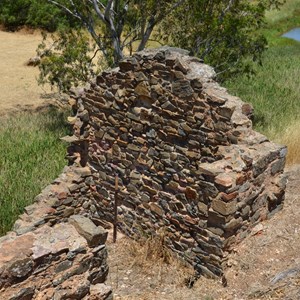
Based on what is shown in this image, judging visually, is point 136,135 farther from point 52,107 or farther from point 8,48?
point 8,48

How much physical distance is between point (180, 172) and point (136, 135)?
1.04m

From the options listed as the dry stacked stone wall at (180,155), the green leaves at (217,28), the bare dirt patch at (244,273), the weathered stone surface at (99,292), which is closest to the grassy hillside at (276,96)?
the green leaves at (217,28)

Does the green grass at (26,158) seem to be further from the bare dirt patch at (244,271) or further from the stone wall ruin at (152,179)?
the bare dirt patch at (244,271)

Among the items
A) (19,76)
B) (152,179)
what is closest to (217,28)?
(152,179)

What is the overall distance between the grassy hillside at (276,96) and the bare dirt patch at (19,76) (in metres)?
7.75

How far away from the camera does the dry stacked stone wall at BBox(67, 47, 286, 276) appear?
651 cm

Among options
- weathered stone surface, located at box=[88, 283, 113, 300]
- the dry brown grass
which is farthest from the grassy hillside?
weathered stone surface, located at box=[88, 283, 113, 300]

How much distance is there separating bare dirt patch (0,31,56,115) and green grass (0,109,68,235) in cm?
311

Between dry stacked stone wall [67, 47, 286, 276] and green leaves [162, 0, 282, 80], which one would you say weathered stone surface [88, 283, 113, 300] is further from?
green leaves [162, 0, 282, 80]

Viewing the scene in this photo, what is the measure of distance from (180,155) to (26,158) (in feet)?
16.6

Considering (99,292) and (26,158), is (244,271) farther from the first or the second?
(26,158)

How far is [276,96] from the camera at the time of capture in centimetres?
1568

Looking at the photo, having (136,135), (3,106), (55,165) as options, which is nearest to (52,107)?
(3,106)

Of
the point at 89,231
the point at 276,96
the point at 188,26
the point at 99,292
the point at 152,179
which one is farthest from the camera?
the point at 276,96
